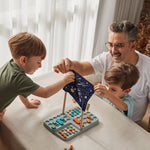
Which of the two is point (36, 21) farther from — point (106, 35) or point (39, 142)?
point (39, 142)

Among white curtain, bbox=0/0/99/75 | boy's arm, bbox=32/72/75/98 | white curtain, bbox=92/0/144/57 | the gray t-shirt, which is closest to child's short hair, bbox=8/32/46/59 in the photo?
boy's arm, bbox=32/72/75/98

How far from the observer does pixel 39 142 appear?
3.80ft

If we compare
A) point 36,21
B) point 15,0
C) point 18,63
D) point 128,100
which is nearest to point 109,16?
point 36,21

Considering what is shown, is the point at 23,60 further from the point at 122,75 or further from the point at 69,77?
the point at 122,75

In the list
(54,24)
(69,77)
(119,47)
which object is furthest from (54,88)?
(54,24)

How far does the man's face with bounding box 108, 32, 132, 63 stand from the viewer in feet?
6.00

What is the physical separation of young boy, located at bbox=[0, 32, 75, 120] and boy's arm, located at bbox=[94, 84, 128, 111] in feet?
0.61

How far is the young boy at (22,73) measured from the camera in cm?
123

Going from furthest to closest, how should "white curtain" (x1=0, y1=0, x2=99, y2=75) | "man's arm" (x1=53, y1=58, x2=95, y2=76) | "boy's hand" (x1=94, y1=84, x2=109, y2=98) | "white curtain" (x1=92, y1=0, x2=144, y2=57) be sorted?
"white curtain" (x1=92, y1=0, x2=144, y2=57)
"white curtain" (x1=0, y1=0, x2=99, y2=75)
"man's arm" (x1=53, y1=58, x2=95, y2=76)
"boy's hand" (x1=94, y1=84, x2=109, y2=98)

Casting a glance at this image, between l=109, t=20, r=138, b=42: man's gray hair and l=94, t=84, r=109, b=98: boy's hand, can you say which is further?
l=109, t=20, r=138, b=42: man's gray hair

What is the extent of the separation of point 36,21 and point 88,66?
0.70 meters

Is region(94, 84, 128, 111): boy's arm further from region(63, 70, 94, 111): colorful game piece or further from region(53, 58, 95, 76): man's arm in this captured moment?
region(53, 58, 95, 76): man's arm

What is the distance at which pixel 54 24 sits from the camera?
94.4 inches

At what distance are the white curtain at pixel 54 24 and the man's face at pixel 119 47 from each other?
74 centimetres
